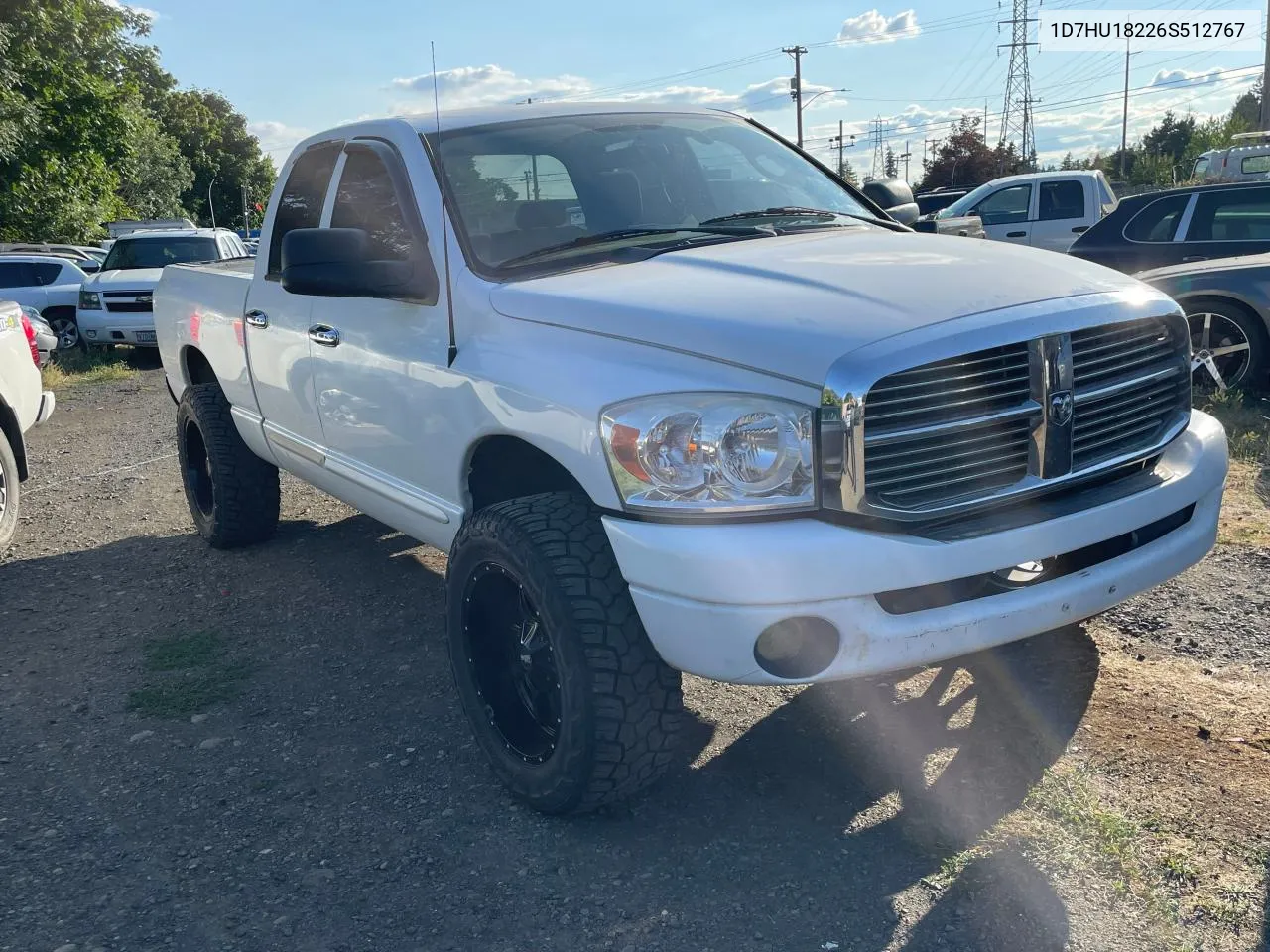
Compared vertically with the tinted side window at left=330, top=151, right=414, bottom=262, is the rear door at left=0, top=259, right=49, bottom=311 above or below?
below

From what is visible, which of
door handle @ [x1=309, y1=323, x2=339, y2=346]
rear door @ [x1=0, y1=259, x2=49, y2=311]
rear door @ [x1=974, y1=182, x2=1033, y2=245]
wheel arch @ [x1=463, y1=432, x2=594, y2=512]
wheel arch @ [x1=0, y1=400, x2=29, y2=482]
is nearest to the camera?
wheel arch @ [x1=463, y1=432, x2=594, y2=512]

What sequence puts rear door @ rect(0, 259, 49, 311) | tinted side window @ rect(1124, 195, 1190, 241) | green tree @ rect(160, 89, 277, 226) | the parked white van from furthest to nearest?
green tree @ rect(160, 89, 277, 226) → the parked white van → rear door @ rect(0, 259, 49, 311) → tinted side window @ rect(1124, 195, 1190, 241)

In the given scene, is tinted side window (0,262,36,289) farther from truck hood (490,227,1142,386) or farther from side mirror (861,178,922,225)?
truck hood (490,227,1142,386)

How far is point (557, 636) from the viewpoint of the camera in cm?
297

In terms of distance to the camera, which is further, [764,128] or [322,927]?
[764,128]

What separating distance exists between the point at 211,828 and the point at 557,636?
1242 mm

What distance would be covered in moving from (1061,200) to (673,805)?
46.1 feet

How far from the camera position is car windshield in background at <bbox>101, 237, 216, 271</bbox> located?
Result: 16.5m

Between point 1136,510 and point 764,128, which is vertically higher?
point 764,128

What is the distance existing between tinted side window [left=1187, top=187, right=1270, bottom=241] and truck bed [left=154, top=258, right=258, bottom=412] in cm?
733

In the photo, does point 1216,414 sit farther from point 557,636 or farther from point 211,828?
point 211,828

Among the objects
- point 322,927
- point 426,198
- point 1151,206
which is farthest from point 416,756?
point 1151,206

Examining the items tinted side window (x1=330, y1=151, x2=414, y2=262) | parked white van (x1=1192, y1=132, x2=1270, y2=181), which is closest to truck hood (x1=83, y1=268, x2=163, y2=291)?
tinted side window (x1=330, y1=151, x2=414, y2=262)

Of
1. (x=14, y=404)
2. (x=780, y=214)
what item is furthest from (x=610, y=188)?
(x=14, y=404)
